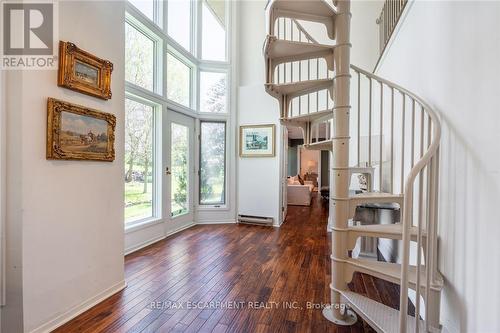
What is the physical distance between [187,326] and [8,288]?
117 centimetres

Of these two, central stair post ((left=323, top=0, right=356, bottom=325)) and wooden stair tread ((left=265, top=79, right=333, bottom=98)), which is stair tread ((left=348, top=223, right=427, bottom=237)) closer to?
central stair post ((left=323, top=0, right=356, bottom=325))

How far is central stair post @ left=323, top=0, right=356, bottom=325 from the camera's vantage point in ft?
6.24

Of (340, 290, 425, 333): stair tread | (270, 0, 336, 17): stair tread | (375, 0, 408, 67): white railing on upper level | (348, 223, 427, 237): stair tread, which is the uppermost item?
(375, 0, 408, 67): white railing on upper level

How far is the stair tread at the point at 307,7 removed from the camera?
184cm

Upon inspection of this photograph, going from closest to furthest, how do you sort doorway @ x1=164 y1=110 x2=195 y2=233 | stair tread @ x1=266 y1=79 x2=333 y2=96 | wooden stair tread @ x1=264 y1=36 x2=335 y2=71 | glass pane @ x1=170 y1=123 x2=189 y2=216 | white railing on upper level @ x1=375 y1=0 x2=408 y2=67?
wooden stair tread @ x1=264 y1=36 x2=335 y2=71 < stair tread @ x1=266 y1=79 x2=333 y2=96 < white railing on upper level @ x1=375 y1=0 x2=408 y2=67 < doorway @ x1=164 y1=110 x2=195 y2=233 < glass pane @ x1=170 y1=123 x2=189 y2=216

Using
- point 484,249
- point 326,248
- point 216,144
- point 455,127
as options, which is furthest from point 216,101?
point 484,249

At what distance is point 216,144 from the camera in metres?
5.11

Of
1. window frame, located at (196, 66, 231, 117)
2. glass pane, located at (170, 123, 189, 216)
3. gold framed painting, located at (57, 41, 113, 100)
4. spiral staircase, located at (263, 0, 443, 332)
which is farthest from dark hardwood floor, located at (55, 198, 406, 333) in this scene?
window frame, located at (196, 66, 231, 117)

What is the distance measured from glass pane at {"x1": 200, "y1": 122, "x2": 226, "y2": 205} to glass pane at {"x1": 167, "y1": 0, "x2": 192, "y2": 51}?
151 centimetres

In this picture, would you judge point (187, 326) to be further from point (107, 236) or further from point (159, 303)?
point (107, 236)

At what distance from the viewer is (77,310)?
1952 mm

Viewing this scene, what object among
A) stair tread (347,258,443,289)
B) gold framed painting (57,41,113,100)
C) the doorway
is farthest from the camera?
the doorway

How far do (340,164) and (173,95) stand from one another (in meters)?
3.29

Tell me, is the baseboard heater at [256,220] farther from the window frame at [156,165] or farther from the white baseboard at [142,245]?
the window frame at [156,165]
